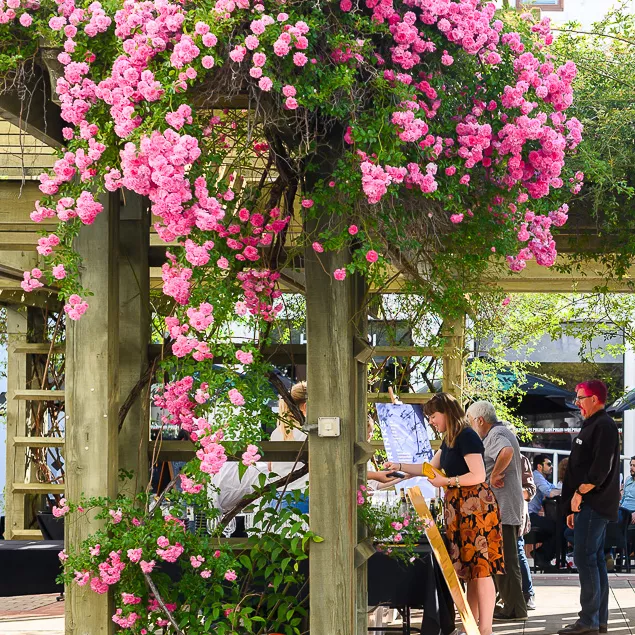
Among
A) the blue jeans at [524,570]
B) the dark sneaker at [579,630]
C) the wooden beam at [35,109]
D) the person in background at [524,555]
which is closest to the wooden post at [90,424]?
the wooden beam at [35,109]

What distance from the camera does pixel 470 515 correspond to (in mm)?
5797

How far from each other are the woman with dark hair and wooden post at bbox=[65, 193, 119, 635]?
2.26 meters

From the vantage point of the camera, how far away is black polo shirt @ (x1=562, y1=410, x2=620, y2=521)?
632 cm

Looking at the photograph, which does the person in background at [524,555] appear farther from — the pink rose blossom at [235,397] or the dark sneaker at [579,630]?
the pink rose blossom at [235,397]

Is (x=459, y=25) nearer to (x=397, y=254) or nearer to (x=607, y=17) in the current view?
(x=397, y=254)

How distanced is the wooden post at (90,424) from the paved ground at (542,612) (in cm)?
314

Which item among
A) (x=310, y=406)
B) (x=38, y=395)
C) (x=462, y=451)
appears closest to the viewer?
(x=310, y=406)

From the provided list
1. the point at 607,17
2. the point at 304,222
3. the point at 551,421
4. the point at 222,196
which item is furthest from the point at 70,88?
the point at 551,421

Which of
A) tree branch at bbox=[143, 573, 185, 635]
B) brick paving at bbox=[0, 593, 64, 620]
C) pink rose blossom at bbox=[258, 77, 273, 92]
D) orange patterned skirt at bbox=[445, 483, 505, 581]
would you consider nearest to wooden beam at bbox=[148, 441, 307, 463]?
tree branch at bbox=[143, 573, 185, 635]

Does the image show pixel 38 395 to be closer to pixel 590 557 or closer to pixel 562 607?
pixel 562 607

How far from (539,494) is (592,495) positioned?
4402mm

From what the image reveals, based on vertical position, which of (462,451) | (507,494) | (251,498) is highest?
(462,451)

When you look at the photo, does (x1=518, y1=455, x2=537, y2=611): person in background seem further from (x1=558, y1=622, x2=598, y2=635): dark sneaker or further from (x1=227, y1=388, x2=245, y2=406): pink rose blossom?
(x1=227, y1=388, x2=245, y2=406): pink rose blossom

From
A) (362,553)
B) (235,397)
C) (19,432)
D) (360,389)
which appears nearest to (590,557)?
(360,389)
